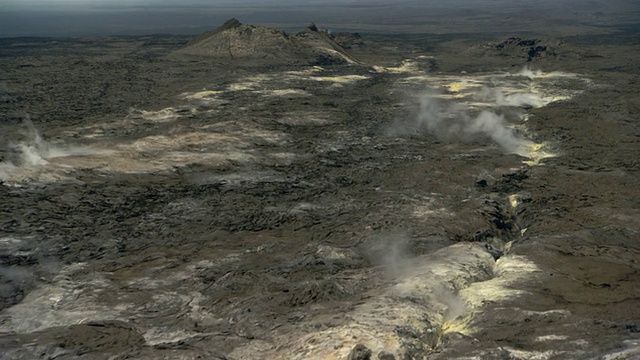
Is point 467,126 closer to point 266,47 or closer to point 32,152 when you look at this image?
point 32,152

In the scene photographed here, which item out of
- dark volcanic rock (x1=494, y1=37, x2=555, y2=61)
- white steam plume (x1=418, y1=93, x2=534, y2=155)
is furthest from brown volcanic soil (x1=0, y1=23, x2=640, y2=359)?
dark volcanic rock (x1=494, y1=37, x2=555, y2=61)

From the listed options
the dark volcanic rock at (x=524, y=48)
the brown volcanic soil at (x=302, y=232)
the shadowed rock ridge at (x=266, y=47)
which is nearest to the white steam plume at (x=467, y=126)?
the brown volcanic soil at (x=302, y=232)

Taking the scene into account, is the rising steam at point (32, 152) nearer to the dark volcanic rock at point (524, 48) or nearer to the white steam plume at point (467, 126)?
the white steam plume at point (467, 126)

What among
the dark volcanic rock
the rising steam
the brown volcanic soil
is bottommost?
the brown volcanic soil

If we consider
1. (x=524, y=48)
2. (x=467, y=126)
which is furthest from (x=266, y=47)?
(x=524, y=48)

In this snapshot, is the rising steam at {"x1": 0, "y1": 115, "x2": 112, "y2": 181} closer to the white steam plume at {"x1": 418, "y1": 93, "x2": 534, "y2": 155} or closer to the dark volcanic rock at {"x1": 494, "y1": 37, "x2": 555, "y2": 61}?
the white steam plume at {"x1": 418, "y1": 93, "x2": 534, "y2": 155}
